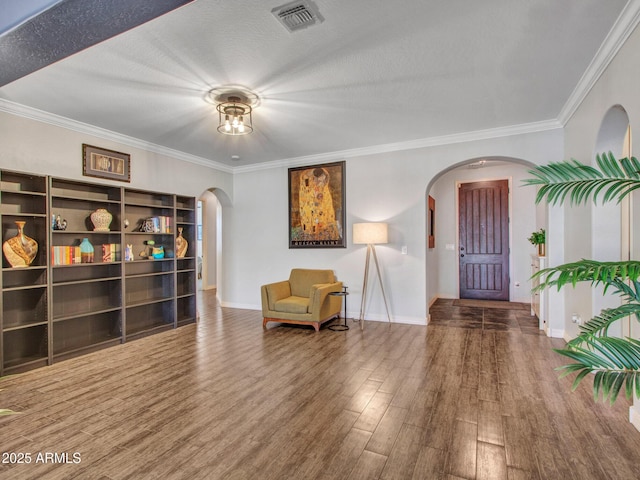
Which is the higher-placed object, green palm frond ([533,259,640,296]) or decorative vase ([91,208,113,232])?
decorative vase ([91,208,113,232])

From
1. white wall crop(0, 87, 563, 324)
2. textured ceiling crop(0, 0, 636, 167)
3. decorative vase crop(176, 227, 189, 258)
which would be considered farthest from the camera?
decorative vase crop(176, 227, 189, 258)

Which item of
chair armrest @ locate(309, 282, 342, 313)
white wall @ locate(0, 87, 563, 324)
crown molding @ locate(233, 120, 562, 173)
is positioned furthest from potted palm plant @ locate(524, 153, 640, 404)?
chair armrest @ locate(309, 282, 342, 313)

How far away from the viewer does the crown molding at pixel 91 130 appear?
3471mm

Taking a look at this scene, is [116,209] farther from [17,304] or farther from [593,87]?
[593,87]

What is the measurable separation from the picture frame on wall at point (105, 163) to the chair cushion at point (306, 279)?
2.82 metres

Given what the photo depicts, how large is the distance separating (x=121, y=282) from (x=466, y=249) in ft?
21.2

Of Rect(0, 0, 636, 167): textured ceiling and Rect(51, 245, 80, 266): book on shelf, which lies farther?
Rect(51, 245, 80, 266): book on shelf

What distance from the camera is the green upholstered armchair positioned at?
15.4ft

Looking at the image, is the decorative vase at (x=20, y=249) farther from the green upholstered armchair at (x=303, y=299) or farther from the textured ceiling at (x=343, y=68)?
the green upholstered armchair at (x=303, y=299)

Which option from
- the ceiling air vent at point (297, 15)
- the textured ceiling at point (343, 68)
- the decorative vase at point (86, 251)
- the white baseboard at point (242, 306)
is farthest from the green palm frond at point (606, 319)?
the white baseboard at point (242, 306)

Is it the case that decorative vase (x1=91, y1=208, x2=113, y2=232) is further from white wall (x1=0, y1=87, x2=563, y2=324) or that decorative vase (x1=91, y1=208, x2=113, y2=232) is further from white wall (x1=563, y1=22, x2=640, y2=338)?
white wall (x1=563, y1=22, x2=640, y2=338)

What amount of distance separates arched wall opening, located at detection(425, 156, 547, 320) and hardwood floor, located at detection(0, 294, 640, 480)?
3036 millimetres

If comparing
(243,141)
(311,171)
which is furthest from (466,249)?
(243,141)

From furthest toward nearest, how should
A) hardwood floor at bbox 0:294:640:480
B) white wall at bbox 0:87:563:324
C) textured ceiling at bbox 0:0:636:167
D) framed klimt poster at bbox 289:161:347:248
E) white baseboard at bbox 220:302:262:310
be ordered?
white baseboard at bbox 220:302:262:310
framed klimt poster at bbox 289:161:347:248
white wall at bbox 0:87:563:324
textured ceiling at bbox 0:0:636:167
hardwood floor at bbox 0:294:640:480
